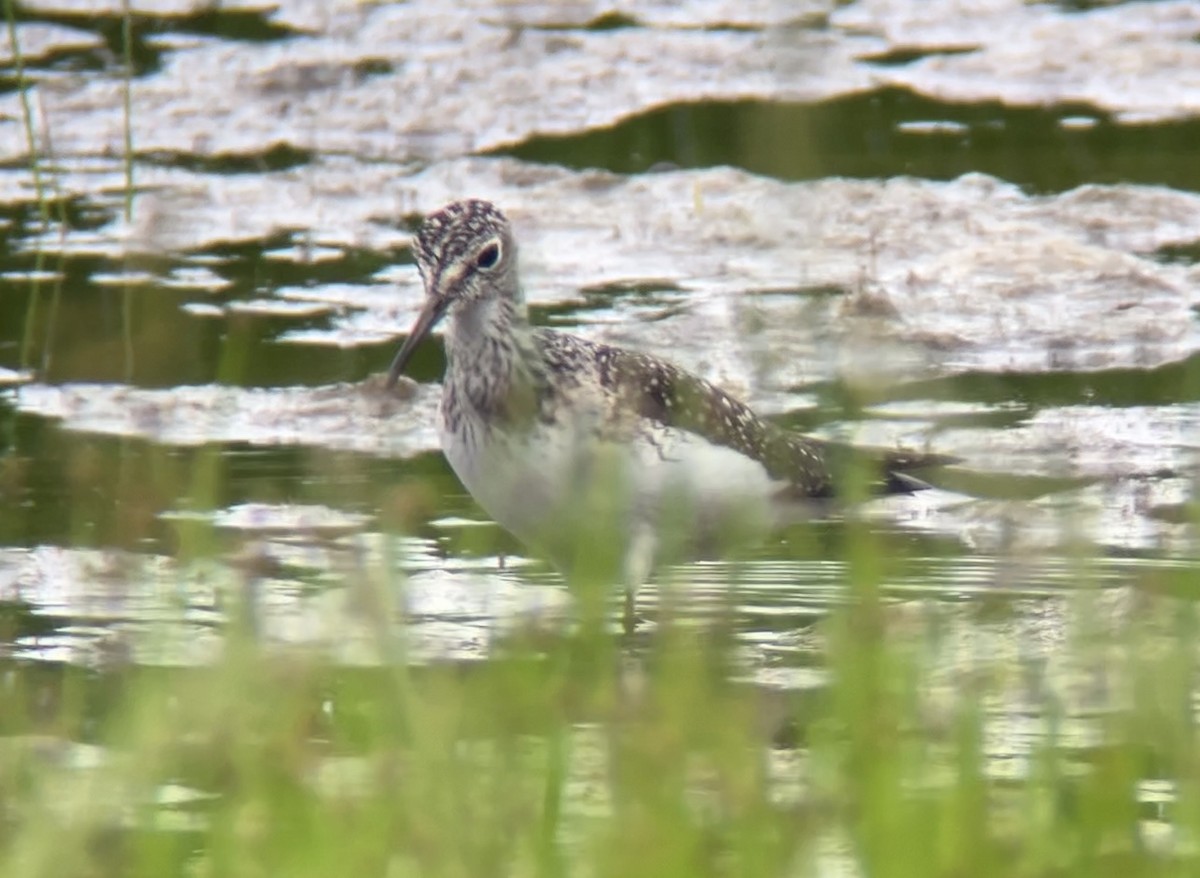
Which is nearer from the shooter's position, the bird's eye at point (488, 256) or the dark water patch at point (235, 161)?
the bird's eye at point (488, 256)

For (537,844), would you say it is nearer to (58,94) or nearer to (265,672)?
(265,672)

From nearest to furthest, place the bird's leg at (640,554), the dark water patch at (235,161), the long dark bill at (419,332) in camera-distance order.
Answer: the bird's leg at (640,554)
the long dark bill at (419,332)
the dark water patch at (235,161)

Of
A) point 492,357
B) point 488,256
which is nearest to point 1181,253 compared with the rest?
point 488,256

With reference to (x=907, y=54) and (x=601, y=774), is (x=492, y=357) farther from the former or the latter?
(x=907, y=54)

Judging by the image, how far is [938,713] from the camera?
439 cm

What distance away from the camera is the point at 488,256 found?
6758mm

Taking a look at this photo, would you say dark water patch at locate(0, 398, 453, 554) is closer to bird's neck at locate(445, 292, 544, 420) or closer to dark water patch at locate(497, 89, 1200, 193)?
bird's neck at locate(445, 292, 544, 420)

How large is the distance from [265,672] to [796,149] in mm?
1109

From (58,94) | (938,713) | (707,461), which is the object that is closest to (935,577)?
(707,461)

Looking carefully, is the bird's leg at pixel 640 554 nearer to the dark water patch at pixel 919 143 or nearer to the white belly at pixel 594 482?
the white belly at pixel 594 482

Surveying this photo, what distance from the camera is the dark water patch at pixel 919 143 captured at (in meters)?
11.0

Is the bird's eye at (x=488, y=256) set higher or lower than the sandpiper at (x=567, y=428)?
higher

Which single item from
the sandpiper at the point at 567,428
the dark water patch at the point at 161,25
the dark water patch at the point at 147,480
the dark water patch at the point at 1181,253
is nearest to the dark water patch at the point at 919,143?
the dark water patch at the point at 1181,253

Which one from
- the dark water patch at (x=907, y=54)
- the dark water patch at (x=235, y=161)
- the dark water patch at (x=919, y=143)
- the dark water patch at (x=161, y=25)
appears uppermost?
the dark water patch at (x=161, y=25)
